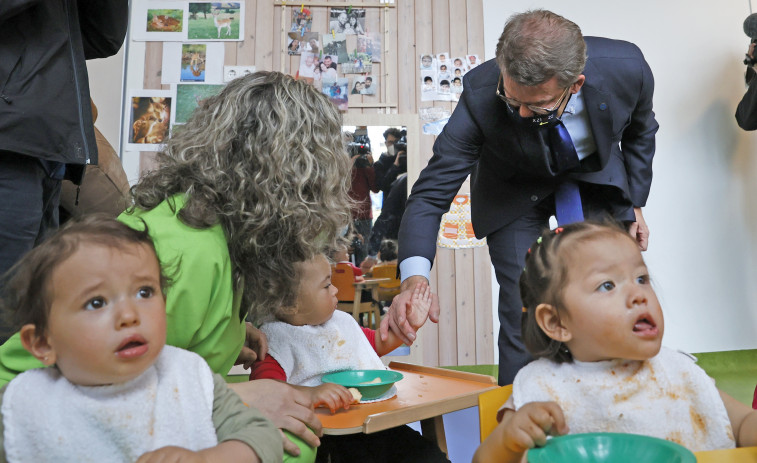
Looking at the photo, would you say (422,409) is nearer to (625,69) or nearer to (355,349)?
(355,349)

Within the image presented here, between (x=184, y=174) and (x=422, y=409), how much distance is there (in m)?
0.70

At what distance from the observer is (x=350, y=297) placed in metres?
3.83

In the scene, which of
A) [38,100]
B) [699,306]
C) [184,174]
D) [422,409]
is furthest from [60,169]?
[699,306]

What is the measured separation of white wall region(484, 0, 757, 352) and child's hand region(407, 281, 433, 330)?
2.81 m

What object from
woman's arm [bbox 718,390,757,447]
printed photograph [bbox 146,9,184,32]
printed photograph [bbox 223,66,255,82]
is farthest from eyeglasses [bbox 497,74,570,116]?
printed photograph [bbox 146,9,184,32]

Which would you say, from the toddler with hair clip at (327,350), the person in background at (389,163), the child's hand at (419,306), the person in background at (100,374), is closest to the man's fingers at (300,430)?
the person in background at (100,374)

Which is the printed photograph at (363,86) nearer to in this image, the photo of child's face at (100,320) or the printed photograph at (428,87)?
the printed photograph at (428,87)

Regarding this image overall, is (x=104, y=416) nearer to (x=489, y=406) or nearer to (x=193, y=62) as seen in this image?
(x=489, y=406)

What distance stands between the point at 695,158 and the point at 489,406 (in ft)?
11.9

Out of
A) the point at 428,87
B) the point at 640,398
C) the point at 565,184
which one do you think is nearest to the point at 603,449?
the point at 640,398

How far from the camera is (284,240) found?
1233mm

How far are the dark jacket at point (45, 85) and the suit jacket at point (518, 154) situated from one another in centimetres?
93

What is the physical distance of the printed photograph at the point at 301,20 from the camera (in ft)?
13.3

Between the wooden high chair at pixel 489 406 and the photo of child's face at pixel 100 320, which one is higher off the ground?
the photo of child's face at pixel 100 320
